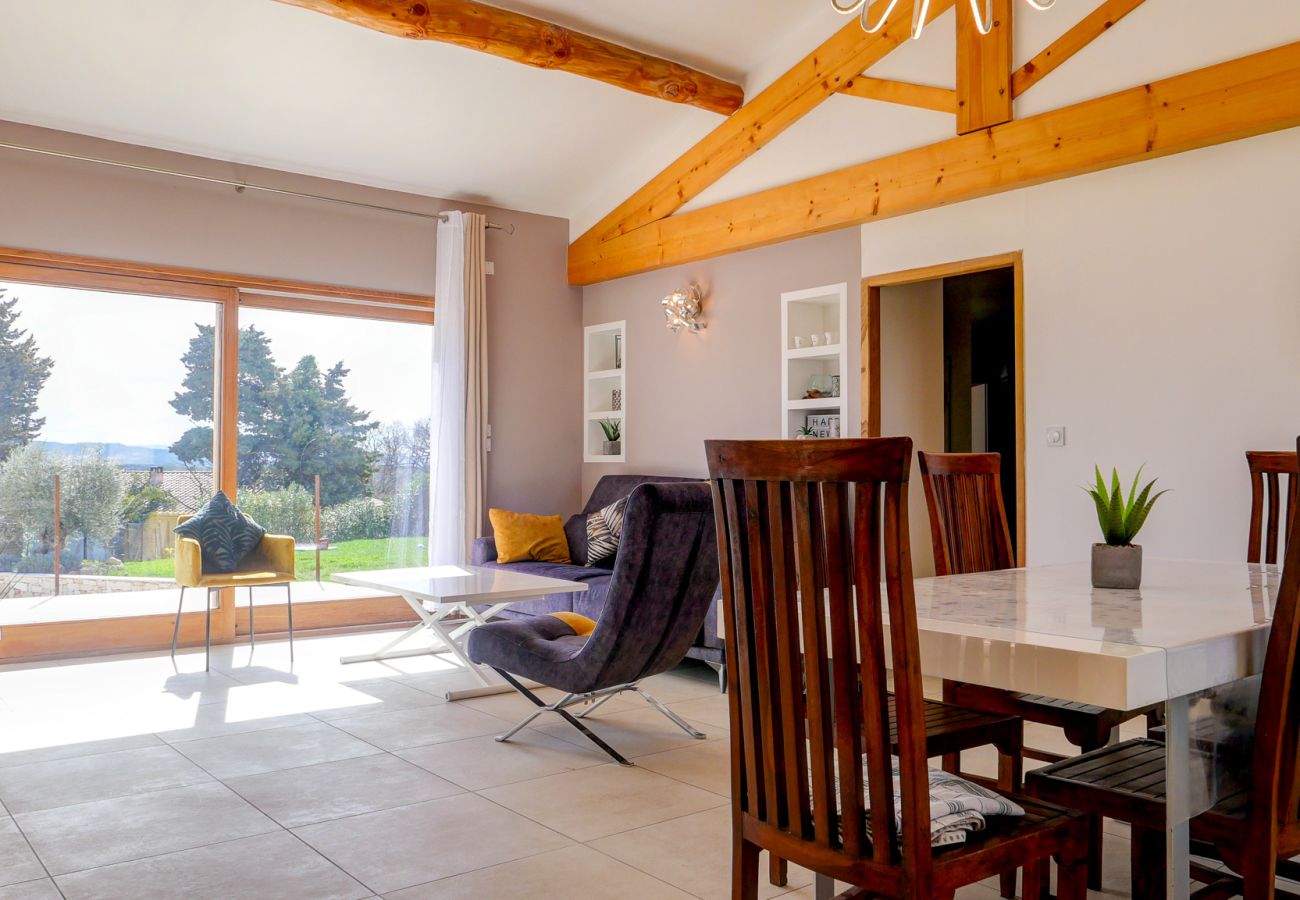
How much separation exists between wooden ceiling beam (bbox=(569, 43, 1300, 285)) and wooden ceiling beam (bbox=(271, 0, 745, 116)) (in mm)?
716

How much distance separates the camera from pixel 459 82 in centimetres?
579

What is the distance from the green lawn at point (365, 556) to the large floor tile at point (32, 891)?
3691 millimetres

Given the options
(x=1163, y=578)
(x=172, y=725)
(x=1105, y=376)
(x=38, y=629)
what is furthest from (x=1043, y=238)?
(x=38, y=629)

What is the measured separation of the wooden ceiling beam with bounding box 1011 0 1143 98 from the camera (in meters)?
4.36

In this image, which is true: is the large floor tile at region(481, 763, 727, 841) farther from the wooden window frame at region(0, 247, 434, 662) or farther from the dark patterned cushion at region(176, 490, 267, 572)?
the wooden window frame at region(0, 247, 434, 662)

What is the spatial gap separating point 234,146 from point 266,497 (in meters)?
2.08

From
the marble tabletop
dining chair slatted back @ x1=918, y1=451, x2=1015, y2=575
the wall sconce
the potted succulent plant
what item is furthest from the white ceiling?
the marble tabletop

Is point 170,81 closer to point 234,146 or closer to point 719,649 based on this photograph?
point 234,146

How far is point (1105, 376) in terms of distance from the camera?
459 centimetres

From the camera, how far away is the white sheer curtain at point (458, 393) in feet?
22.3

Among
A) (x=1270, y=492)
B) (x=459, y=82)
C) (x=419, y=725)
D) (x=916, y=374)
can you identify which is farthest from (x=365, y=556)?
(x=1270, y=492)

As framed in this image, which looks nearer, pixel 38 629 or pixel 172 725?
pixel 172 725

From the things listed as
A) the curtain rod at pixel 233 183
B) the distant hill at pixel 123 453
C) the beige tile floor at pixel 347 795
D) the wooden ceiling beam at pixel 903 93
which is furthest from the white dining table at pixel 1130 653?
the curtain rod at pixel 233 183

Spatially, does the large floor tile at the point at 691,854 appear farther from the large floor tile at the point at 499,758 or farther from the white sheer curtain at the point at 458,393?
the white sheer curtain at the point at 458,393
